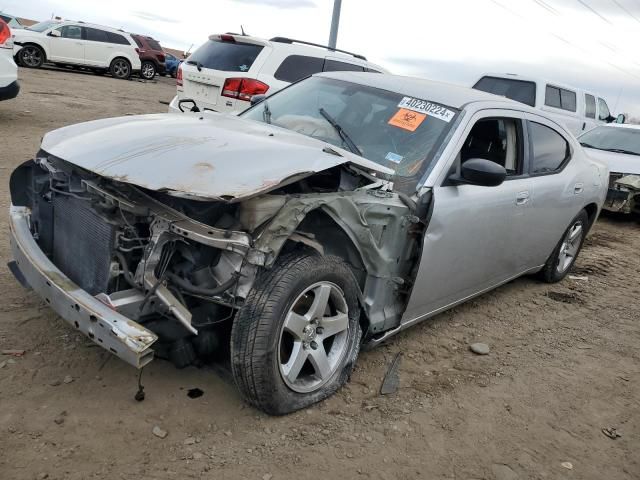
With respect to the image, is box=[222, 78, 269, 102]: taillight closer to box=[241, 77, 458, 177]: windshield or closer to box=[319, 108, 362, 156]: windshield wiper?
box=[241, 77, 458, 177]: windshield

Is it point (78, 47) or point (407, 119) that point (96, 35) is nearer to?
point (78, 47)

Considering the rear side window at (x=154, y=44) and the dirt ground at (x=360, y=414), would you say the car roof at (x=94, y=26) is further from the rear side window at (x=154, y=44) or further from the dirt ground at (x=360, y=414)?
the dirt ground at (x=360, y=414)

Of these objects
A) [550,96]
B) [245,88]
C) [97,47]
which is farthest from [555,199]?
[97,47]

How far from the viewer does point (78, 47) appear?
1939 centimetres

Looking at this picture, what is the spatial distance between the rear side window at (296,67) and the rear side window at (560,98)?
19.5 ft

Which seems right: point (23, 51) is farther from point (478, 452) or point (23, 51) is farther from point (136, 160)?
point (478, 452)

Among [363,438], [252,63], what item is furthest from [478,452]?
[252,63]

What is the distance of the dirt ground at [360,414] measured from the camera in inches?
97.8

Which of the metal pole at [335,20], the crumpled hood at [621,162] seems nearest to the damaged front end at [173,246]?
the crumpled hood at [621,162]

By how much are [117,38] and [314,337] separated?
20.6 metres

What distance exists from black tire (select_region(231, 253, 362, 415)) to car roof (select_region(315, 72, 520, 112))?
1.48m

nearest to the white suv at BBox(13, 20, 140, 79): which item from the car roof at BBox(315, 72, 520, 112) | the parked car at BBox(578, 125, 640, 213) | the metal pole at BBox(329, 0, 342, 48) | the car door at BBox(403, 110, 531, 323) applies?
the metal pole at BBox(329, 0, 342, 48)

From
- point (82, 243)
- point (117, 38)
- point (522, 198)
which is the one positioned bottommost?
point (117, 38)

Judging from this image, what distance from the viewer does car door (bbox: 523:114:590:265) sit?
14.1ft
